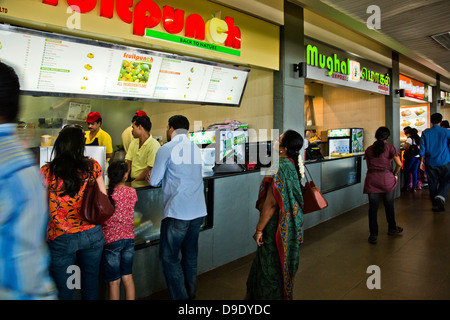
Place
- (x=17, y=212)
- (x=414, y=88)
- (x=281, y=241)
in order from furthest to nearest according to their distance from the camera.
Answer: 1. (x=414, y=88)
2. (x=281, y=241)
3. (x=17, y=212)

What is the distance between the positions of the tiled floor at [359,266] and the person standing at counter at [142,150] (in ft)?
4.71

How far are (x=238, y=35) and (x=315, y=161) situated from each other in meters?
2.71

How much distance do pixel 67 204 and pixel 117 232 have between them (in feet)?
1.76

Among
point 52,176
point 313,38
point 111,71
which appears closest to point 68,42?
point 111,71

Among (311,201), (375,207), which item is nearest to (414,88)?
(375,207)

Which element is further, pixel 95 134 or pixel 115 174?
pixel 95 134

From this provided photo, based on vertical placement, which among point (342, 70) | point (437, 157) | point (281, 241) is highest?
point (342, 70)

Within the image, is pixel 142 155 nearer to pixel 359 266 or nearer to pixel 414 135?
pixel 359 266

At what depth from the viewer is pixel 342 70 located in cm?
597

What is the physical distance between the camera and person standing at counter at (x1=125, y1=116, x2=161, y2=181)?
3462 millimetres

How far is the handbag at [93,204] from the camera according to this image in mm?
2019

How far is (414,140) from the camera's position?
813 cm
